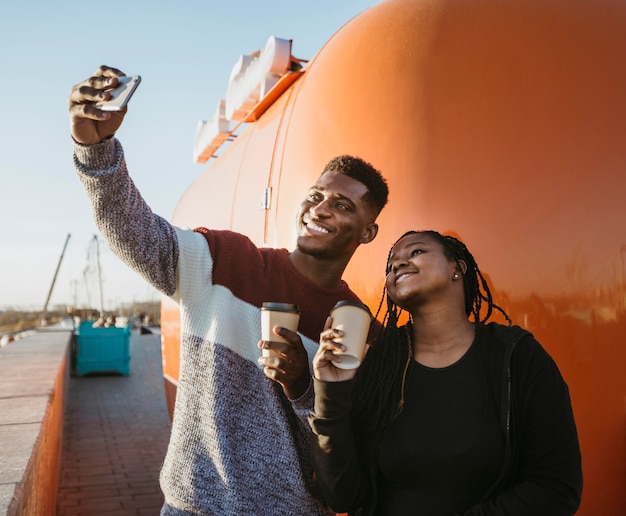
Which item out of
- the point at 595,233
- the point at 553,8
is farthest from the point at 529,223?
the point at 553,8

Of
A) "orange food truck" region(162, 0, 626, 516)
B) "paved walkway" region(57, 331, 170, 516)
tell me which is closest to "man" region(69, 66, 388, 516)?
"orange food truck" region(162, 0, 626, 516)

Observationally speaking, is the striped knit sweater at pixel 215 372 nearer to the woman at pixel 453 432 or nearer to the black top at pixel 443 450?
the woman at pixel 453 432

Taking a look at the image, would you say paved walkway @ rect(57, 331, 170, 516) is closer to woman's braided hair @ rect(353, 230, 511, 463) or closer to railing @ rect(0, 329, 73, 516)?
railing @ rect(0, 329, 73, 516)

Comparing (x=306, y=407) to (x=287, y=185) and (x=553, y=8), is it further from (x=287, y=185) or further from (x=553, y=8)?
(x=553, y=8)

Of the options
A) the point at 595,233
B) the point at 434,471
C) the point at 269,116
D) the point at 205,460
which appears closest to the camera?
the point at 434,471

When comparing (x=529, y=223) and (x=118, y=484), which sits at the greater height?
(x=529, y=223)

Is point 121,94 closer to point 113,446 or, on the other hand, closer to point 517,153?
point 517,153

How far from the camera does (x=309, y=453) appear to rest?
160cm

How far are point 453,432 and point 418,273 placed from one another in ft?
1.35

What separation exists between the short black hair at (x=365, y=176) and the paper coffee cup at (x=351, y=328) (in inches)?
22.1

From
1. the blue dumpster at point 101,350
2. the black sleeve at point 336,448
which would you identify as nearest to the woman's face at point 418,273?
the black sleeve at point 336,448

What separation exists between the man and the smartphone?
0.01m

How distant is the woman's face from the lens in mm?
1589

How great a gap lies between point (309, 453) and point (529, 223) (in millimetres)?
1041
